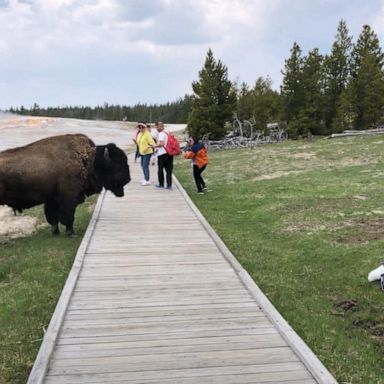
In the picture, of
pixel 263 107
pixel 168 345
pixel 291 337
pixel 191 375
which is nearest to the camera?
pixel 191 375

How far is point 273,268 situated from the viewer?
7949mm

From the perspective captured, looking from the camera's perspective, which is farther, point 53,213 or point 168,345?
point 53,213

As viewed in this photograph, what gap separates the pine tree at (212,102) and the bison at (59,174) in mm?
24048

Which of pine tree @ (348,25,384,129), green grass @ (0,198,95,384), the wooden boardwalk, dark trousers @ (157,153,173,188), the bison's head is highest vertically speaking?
pine tree @ (348,25,384,129)

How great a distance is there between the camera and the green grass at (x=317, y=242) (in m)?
5.48

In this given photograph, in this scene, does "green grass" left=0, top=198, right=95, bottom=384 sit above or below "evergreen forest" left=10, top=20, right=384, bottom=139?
below

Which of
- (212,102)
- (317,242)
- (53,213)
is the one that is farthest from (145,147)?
(212,102)

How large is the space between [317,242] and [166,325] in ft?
15.0

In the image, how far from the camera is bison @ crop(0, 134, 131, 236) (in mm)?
9602

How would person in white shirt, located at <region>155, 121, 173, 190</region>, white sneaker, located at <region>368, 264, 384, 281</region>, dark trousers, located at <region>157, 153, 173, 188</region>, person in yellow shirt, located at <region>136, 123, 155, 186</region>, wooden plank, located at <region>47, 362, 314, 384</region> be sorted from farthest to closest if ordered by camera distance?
person in yellow shirt, located at <region>136, 123, 155, 186</region> → dark trousers, located at <region>157, 153, 173, 188</region> → person in white shirt, located at <region>155, 121, 173, 190</region> → white sneaker, located at <region>368, 264, 384, 281</region> → wooden plank, located at <region>47, 362, 314, 384</region>

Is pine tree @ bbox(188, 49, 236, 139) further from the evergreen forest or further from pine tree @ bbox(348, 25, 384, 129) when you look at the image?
pine tree @ bbox(348, 25, 384, 129)

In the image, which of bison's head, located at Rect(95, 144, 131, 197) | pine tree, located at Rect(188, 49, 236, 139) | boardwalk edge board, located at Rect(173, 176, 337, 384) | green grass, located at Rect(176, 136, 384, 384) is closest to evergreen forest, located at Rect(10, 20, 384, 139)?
pine tree, located at Rect(188, 49, 236, 139)

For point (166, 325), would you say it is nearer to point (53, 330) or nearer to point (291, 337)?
point (53, 330)

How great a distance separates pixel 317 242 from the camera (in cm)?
919
